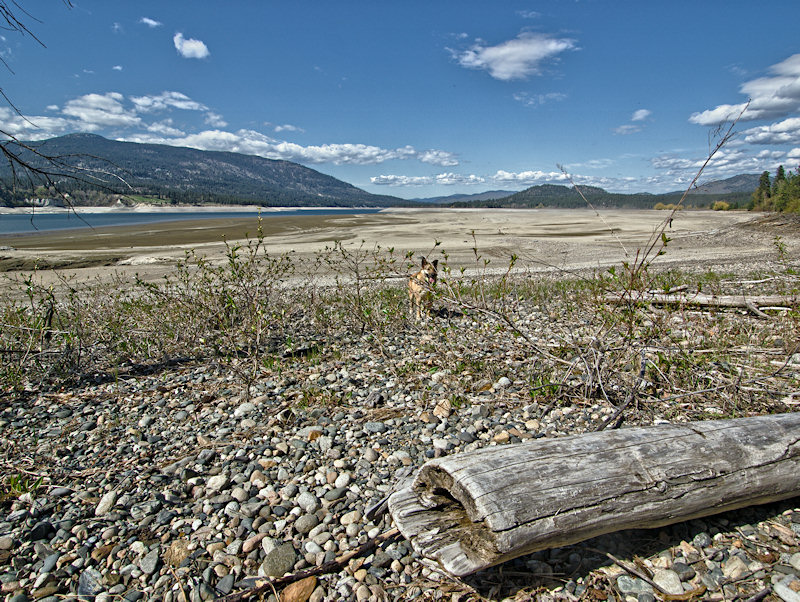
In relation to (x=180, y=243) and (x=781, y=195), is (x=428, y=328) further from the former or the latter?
(x=781, y=195)

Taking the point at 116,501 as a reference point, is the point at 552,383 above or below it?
above

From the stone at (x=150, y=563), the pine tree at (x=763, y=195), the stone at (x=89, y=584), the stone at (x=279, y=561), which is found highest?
the pine tree at (x=763, y=195)

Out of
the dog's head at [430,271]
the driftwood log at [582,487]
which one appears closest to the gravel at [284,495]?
the driftwood log at [582,487]

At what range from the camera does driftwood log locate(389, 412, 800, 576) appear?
2.52 m

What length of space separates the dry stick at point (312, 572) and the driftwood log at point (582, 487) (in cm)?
42

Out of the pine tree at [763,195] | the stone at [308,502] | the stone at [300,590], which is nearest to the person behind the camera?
the stone at [300,590]

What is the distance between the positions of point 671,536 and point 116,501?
4.27 m

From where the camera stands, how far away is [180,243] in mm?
32562

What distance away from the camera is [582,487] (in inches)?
105

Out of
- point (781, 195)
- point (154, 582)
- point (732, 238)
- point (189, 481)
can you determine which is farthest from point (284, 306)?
point (781, 195)

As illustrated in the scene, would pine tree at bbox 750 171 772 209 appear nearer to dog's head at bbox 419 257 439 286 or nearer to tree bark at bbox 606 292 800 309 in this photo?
tree bark at bbox 606 292 800 309

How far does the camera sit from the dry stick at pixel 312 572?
2.73 metres

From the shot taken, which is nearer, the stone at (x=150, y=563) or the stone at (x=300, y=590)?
the stone at (x=300, y=590)

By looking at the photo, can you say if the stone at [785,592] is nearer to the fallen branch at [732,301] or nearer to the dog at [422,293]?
the fallen branch at [732,301]
